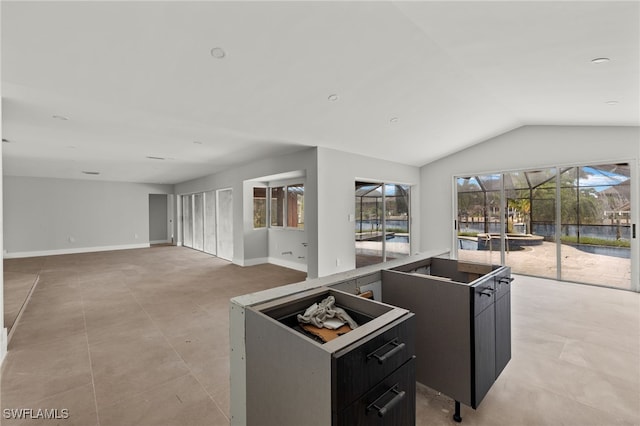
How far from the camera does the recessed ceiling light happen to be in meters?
2.32

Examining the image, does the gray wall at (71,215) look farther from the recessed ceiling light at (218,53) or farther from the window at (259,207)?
the recessed ceiling light at (218,53)

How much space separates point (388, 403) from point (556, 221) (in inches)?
233

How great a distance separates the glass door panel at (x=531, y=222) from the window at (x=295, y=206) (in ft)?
14.0

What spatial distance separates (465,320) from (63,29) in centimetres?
320

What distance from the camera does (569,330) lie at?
124 inches

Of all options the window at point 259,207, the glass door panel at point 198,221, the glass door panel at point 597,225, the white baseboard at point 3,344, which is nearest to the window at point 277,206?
the window at point 259,207

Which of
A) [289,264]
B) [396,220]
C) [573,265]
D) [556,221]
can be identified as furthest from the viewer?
[396,220]

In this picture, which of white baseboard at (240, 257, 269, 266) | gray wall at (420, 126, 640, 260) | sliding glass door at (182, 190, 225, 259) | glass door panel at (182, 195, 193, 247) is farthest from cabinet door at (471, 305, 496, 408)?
glass door panel at (182, 195, 193, 247)

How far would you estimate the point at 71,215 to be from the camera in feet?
29.0

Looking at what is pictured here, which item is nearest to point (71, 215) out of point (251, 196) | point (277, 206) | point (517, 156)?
point (251, 196)

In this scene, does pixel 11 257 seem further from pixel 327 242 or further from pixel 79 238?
pixel 327 242

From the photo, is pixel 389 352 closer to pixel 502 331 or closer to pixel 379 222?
pixel 502 331

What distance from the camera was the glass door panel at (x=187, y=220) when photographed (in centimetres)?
984

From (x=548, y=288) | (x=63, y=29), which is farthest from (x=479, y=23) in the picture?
(x=548, y=288)
